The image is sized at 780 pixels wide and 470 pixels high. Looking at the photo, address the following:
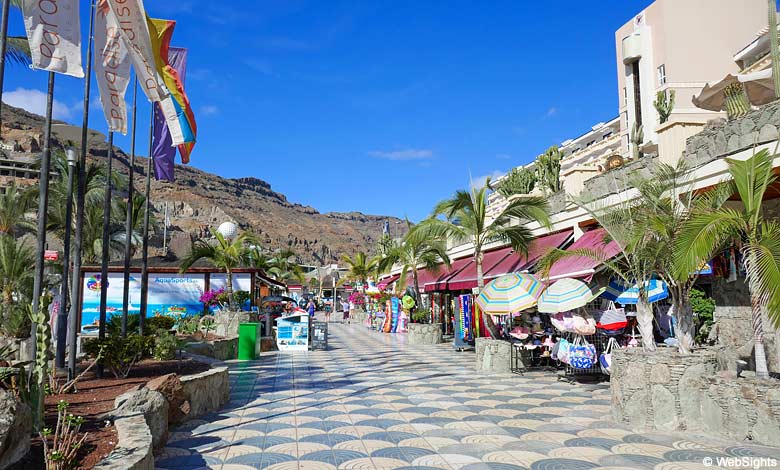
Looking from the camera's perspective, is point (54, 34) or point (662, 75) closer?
point (54, 34)

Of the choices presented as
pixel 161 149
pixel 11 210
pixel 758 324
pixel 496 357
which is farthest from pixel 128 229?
pixel 11 210

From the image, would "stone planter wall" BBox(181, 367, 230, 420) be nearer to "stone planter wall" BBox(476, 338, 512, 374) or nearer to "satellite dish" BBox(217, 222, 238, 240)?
"stone planter wall" BBox(476, 338, 512, 374)

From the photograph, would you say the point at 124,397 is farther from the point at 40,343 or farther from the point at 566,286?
the point at 566,286

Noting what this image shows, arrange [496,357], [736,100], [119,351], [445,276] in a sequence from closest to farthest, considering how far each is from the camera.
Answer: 1. [119,351]
2. [736,100]
3. [496,357]
4. [445,276]

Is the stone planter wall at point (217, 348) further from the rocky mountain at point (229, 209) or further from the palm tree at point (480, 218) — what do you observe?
the rocky mountain at point (229, 209)

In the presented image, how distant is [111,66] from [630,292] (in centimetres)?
976

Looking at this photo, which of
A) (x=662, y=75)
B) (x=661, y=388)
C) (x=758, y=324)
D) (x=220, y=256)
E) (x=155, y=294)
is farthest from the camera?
(x=662, y=75)

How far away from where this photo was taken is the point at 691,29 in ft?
128

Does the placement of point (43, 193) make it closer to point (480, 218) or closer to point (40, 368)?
point (40, 368)

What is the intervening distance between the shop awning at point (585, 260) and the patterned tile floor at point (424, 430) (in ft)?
6.92

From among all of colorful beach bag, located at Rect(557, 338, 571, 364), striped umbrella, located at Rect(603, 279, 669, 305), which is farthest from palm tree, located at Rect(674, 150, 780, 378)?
colorful beach bag, located at Rect(557, 338, 571, 364)

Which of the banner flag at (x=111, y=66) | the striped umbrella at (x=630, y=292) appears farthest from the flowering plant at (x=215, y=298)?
the striped umbrella at (x=630, y=292)

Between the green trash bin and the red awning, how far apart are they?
657 centimetres

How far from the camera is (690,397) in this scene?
6.80m
